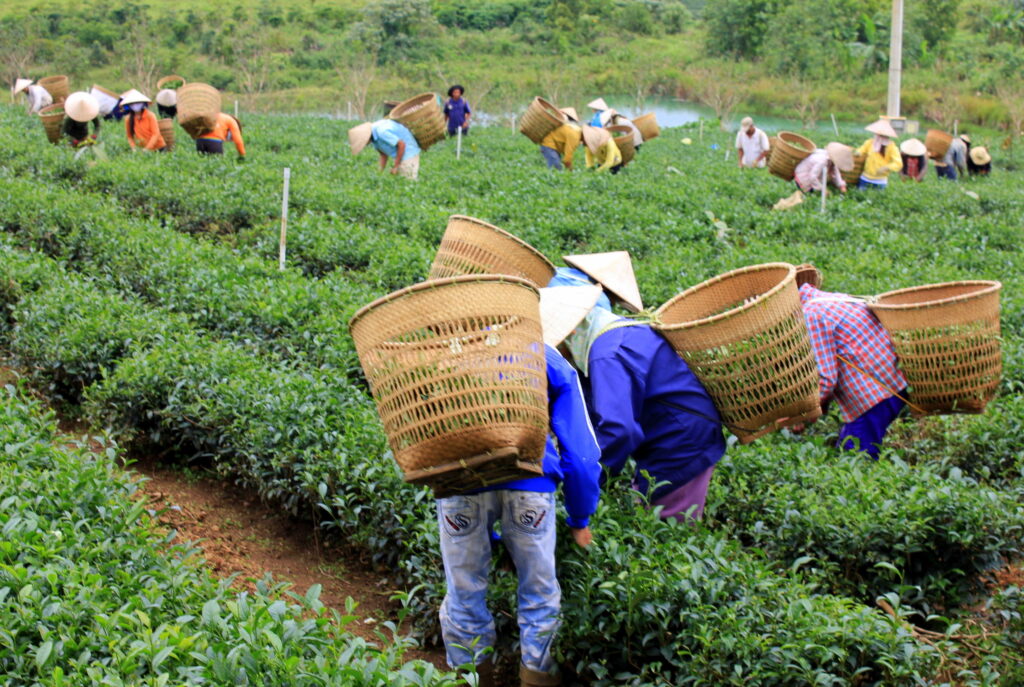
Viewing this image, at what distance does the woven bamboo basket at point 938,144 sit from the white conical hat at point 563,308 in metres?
16.8

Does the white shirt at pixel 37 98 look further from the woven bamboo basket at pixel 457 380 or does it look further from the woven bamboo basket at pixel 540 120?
the woven bamboo basket at pixel 457 380

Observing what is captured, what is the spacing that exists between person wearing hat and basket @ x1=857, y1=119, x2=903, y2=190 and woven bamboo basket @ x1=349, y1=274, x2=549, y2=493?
1293 cm

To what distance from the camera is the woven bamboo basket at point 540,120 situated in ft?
51.0

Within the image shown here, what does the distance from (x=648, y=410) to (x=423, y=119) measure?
10.1m

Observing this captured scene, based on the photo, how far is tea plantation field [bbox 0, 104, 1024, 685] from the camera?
3.28m

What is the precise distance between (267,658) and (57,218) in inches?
315

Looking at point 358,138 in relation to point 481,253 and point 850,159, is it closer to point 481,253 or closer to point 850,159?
point 850,159

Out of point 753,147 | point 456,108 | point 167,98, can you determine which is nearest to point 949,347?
point 753,147

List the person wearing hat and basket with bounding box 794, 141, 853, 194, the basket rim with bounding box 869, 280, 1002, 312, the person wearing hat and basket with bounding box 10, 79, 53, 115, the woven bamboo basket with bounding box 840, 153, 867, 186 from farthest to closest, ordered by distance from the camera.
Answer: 1. the person wearing hat and basket with bounding box 10, 79, 53, 115
2. the woven bamboo basket with bounding box 840, 153, 867, 186
3. the person wearing hat and basket with bounding box 794, 141, 853, 194
4. the basket rim with bounding box 869, 280, 1002, 312

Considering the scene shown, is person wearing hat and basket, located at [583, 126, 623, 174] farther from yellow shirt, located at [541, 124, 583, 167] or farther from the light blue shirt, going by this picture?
the light blue shirt

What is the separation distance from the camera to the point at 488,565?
3.81 meters

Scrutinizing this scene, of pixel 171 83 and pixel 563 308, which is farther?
pixel 171 83

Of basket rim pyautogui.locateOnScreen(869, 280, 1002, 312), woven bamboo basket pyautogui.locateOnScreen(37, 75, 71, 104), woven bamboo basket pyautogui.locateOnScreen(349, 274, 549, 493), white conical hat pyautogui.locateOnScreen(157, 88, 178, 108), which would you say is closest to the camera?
woven bamboo basket pyautogui.locateOnScreen(349, 274, 549, 493)

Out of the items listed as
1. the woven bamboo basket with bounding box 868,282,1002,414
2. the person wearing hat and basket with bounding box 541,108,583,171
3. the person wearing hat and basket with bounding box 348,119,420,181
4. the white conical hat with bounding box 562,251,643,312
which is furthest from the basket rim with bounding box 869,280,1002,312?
the person wearing hat and basket with bounding box 541,108,583,171
